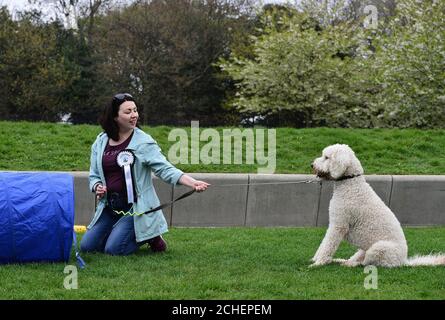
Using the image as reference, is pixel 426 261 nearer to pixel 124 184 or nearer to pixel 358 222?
pixel 358 222

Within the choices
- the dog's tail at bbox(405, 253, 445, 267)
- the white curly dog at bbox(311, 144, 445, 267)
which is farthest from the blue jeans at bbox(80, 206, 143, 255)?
the dog's tail at bbox(405, 253, 445, 267)

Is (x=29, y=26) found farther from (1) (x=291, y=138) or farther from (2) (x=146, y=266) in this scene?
(2) (x=146, y=266)

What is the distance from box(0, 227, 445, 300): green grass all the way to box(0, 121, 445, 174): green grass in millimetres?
4229

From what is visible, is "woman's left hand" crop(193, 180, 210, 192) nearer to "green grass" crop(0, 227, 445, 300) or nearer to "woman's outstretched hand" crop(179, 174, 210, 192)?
"woman's outstretched hand" crop(179, 174, 210, 192)

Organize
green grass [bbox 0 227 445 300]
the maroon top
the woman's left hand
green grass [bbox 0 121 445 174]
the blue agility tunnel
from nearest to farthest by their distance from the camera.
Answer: green grass [bbox 0 227 445 300] → the blue agility tunnel → the woman's left hand → the maroon top → green grass [bbox 0 121 445 174]

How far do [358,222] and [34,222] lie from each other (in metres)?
3.15

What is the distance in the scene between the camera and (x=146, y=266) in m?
6.55

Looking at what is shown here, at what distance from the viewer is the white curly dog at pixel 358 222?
6570mm

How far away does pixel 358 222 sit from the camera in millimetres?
6676

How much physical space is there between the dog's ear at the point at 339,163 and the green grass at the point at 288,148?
202 inches

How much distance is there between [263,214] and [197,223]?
1064 mm

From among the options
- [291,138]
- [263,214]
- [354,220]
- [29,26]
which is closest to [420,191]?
[263,214]

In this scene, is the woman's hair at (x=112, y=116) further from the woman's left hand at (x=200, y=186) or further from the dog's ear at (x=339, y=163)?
the dog's ear at (x=339, y=163)

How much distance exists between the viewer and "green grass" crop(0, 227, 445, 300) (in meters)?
5.37
